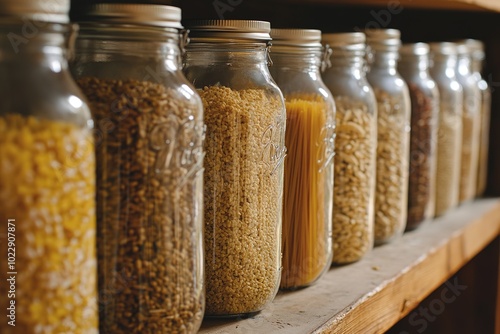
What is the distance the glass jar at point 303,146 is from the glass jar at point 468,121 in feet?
1.96

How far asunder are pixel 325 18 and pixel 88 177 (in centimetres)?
89

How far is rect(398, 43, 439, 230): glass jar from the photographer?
112 cm

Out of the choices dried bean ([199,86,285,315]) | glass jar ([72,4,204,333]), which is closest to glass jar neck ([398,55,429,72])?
dried bean ([199,86,285,315])

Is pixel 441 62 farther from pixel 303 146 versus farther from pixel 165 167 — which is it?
pixel 165 167

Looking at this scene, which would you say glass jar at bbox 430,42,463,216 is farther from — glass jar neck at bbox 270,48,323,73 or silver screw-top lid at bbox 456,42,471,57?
glass jar neck at bbox 270,48,323,73

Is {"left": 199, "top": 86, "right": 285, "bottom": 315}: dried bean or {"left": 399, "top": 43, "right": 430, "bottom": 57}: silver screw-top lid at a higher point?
{"left": 399, "top": 43, "right": 430, "bottom": 57}: silver screw-top lid

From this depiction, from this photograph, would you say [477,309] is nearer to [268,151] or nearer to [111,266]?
[268,151]

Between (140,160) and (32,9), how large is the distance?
14 centimetres

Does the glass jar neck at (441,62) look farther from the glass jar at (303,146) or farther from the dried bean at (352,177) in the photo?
the glass jar at (303,146)

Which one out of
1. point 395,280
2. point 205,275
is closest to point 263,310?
point 205,275

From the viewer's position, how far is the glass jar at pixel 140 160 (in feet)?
1.81

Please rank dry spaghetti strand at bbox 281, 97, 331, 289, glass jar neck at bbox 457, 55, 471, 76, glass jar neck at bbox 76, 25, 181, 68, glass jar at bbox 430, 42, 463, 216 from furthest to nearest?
glass jar neck at bbox 457, 55, 471, 76
glass jar at bbox 430, 42, 463, 216
dry spaghetti strand at bbox 281, 97, 331, 289
glass jar neck at bbox 76, 25, 181, 68

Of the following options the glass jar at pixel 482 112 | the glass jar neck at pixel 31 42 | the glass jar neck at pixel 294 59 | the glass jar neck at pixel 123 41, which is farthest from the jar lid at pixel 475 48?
the glass jar neck at pixel 31 42

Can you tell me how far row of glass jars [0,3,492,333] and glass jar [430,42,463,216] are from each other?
43cm
